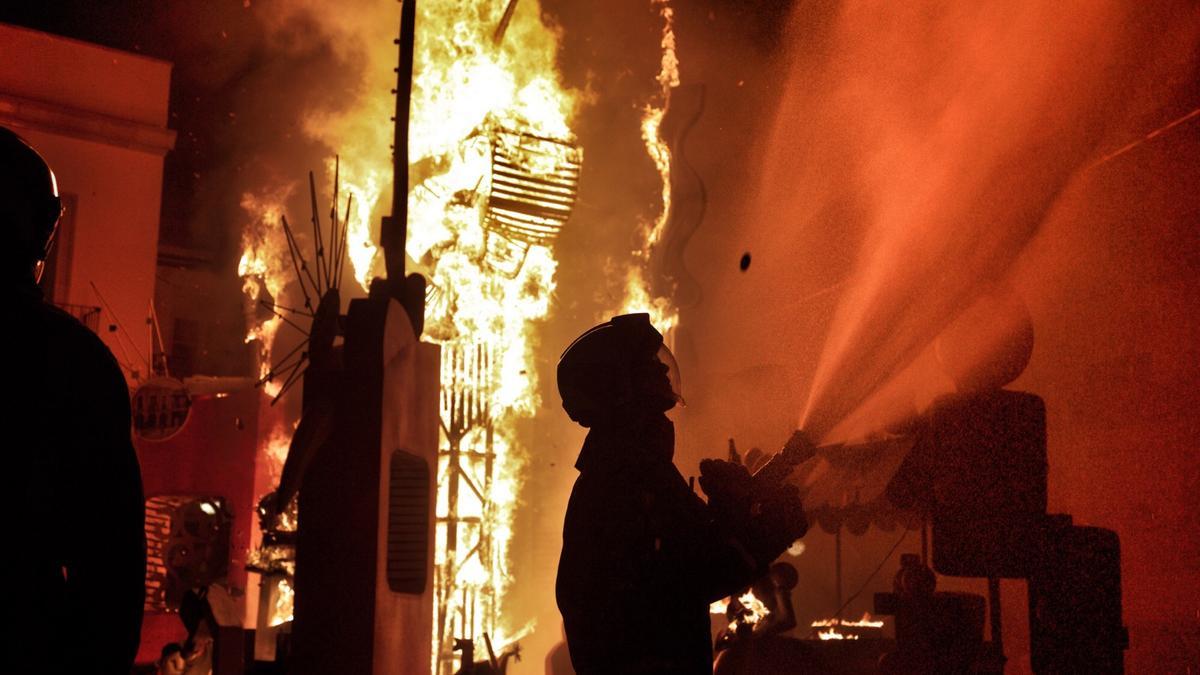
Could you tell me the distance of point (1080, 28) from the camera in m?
6.21

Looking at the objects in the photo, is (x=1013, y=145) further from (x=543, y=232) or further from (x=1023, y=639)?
(x=543, y=232)

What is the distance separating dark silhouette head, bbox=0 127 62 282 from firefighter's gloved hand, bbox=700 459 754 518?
2044 mm

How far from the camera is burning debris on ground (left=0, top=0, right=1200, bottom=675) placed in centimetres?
340

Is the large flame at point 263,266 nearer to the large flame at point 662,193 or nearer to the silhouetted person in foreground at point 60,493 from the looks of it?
the large flame at point 662,193

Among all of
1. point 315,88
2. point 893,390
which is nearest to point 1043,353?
point 893,390

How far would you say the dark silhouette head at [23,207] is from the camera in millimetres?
2344

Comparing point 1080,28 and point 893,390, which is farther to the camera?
point 893,390

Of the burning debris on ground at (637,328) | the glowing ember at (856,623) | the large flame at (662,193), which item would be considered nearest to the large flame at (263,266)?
the burning debris on ground at (637,328)

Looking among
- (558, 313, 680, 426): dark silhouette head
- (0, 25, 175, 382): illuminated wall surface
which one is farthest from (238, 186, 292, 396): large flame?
(558, 313, 680, 426): dark silhouette head

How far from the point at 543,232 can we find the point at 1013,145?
8.23 m

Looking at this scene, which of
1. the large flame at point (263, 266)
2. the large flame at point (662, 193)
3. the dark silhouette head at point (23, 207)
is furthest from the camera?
the large flame at point (263, 266)

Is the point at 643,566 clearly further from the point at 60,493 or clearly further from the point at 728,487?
the point at 60,493

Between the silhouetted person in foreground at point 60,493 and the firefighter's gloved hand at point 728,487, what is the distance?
5.65 feet

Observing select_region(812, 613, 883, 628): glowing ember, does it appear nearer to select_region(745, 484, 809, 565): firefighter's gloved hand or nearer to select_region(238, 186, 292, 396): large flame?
select_region(745, 484, 809, 565): firefighter's gloved hand
